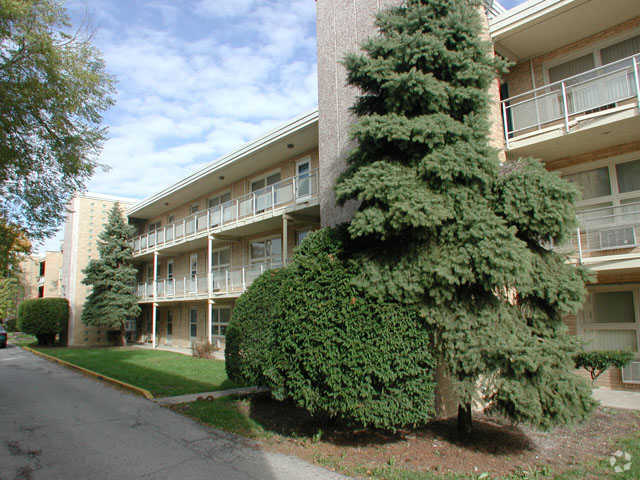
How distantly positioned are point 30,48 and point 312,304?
27.9 feet

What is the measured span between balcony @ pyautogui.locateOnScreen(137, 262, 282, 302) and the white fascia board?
9.58 m

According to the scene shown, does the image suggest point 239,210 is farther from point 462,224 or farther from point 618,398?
point 618,398

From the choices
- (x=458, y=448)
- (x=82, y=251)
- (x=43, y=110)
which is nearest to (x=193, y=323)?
(x=82, y=251)

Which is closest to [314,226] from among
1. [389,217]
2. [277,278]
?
[277,278]

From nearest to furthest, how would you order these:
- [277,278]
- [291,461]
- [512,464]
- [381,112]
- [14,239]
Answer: [512,464] → [291,461] → [381,112] → [277,278] → [14,239]

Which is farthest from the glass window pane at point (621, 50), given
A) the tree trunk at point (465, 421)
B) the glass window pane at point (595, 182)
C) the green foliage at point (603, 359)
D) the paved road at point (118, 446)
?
the paved road at point (118, 446)

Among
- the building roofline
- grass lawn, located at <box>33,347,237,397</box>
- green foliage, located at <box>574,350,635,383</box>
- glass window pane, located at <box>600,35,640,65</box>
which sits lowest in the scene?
grass lawn, located at <box>33,347,237,397</box>

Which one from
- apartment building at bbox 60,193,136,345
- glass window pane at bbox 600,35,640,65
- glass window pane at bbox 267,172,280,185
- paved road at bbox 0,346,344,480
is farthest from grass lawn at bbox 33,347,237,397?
glass window pane at bbox 600,35,640,65

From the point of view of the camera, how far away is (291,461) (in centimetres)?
561

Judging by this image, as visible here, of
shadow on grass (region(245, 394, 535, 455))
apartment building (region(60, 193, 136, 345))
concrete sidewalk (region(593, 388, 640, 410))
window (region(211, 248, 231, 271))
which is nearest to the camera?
shadow on grass (region(245, 394, 535, 455))

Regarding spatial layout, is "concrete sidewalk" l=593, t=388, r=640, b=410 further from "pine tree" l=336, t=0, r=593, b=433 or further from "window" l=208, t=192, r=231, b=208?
"window" l=208, t=192, r=231, b=208

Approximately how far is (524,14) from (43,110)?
1129cm

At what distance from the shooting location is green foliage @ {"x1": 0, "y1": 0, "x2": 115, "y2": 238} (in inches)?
352

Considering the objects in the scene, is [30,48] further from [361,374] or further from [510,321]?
[510,321]
